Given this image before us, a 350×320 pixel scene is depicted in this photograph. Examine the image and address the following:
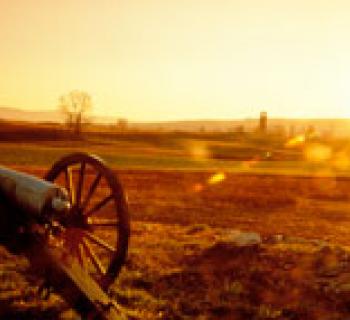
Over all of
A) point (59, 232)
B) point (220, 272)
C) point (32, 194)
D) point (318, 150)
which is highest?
point (318, 150)

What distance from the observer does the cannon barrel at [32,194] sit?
5016 mm

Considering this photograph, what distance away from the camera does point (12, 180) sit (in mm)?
5184

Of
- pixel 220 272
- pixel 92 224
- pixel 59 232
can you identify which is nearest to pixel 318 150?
pixel 220 272

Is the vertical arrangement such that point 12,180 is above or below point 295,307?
above

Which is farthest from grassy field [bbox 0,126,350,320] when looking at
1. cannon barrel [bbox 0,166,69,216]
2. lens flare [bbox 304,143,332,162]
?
lens flare [bbox 304,143,332,162]

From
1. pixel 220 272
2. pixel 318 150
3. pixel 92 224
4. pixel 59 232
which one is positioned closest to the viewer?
pixel 59 232

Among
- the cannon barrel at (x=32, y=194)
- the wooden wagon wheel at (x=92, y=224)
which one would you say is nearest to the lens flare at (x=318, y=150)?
the wooden wagon wheel at (x=92, y=224)

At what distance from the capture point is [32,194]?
5.05 m

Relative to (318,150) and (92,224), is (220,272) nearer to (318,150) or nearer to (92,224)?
(92,224)

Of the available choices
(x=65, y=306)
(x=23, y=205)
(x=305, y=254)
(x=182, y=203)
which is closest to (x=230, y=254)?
(x=305, y=254)

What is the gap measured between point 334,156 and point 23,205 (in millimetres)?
62449

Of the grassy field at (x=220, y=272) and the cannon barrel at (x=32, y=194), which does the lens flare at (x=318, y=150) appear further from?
the cannon barrel at (x=32, y=194)

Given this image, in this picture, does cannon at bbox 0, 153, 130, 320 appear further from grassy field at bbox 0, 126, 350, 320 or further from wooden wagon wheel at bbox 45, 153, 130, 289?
grassy field at bbox 0, 126, 350, 320

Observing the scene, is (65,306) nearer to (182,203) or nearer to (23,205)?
(23,205)
